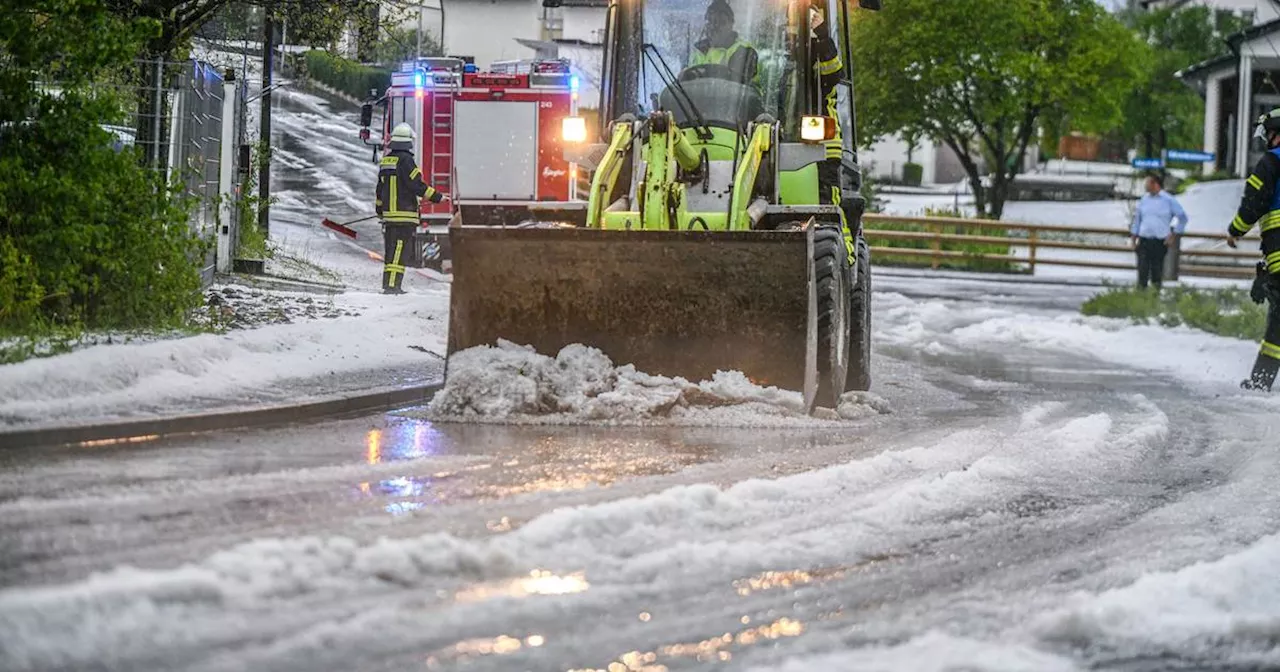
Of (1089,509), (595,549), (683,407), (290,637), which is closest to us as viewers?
(290,637)

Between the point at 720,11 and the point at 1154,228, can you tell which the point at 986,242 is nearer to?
the point at 1154,228

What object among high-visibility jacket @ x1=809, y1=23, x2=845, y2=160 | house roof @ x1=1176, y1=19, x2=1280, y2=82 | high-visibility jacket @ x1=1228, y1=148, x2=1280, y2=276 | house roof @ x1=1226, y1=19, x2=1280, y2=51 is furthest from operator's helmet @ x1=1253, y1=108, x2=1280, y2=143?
house roof @ x1=1226, y1=19, x2=1280, y2=51

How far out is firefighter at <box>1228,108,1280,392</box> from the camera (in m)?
13.1

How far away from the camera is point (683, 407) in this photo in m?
9.67

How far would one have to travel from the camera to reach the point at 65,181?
10.5 metres

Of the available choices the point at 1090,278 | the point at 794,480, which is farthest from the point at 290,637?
the point at 1090,278

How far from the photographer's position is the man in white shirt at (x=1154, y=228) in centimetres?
2448

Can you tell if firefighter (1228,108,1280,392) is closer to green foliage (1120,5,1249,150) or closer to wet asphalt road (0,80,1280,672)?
wet asphalt road (0,80,1280,672)

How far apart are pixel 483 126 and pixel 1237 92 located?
108ft

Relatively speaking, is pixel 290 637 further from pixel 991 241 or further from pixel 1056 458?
pixel 991 241

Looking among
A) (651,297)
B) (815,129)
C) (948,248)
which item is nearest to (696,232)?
(651,297)

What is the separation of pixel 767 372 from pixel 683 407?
0.58m

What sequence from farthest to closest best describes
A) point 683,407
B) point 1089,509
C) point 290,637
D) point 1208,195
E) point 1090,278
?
1. point 1208,195
2. point 1090,278
3. point 683,407
4. point 1089,509
5. point 290,637

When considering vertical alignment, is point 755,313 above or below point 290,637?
above
